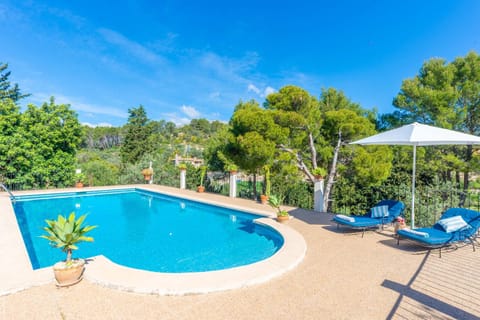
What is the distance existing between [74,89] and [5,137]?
31.6 ft

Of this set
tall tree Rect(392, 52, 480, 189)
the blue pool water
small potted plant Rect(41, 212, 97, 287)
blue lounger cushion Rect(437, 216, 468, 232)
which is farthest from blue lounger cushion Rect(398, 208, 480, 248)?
tall tree Rect(392, 52, 480, 189)

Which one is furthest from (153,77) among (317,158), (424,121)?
(424,121)

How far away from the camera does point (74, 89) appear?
20438 mm

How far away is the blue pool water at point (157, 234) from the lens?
5570 millimetres

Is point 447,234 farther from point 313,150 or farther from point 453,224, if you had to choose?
point 313,150

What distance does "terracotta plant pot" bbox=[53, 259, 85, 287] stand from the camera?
3578 mm

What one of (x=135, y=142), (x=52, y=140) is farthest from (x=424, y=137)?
(x=135, y=142)

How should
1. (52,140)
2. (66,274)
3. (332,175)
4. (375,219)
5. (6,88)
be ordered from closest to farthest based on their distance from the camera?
(66,274), (375,219), (332,175), (52,140), (6,88)

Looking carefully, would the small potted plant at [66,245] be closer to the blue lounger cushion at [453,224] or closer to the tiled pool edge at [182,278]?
the tiled pool edge at [182,278]

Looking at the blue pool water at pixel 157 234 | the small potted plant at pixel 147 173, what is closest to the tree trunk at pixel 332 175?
the blue pool water at pixel 157 234

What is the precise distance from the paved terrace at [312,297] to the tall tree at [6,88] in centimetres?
3053

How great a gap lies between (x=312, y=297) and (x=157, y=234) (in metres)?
5.43

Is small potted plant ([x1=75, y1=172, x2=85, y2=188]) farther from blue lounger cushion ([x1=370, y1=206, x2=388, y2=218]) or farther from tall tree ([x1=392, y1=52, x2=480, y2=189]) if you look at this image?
tall tree ([x1=392, y1=52, x2=480, y2=189])

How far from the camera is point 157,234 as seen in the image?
7477 mm
